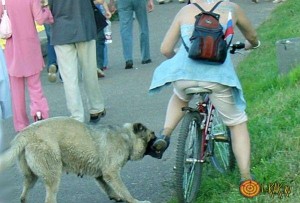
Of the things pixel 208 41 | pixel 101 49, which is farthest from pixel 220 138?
pixel 101 49

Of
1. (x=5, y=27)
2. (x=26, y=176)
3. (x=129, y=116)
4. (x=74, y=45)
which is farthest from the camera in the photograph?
(x=129, y=116)

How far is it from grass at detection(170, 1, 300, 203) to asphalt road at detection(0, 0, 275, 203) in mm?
609

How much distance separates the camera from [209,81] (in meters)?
5.98

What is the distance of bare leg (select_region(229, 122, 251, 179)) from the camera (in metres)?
6.23

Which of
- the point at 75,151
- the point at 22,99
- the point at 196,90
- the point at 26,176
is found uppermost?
the point at 196,90

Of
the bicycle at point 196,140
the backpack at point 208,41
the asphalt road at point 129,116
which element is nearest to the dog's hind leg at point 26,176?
the asphalt road at point 129,116

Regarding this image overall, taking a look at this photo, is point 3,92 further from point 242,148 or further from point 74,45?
point 74,45

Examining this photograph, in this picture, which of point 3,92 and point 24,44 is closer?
point 3,92

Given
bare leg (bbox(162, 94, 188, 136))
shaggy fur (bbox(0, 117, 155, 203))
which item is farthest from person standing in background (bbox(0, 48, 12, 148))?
bare leg (bbox(162, 94, 188, 136))

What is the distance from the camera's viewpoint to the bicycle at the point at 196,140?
19.9 feet

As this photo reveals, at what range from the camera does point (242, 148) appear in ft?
20.6

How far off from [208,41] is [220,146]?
141 cm

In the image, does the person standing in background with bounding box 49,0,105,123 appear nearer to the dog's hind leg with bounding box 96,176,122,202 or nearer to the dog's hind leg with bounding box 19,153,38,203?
the dog's hind leg with bounding box 96,176,122,202

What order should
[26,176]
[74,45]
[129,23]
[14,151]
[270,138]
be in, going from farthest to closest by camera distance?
1. [129,23]
2. [74,45]
3. [270,138]
4. [26,176]
5. [14,151]
